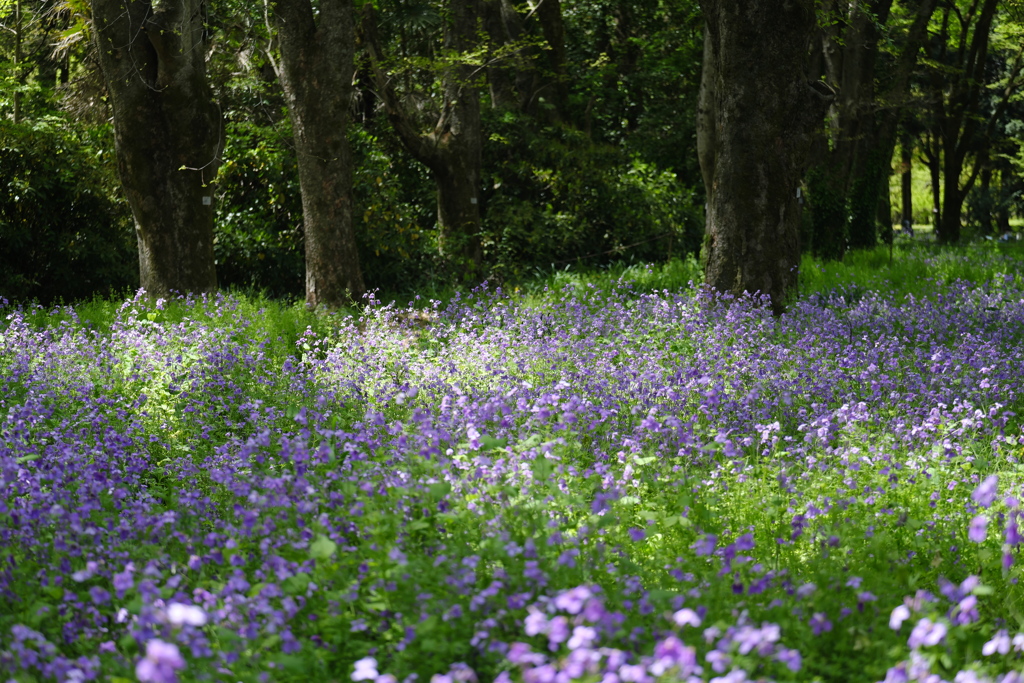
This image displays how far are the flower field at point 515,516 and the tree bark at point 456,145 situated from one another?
23.1 ft

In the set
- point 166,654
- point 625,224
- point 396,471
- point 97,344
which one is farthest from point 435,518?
point 625,224

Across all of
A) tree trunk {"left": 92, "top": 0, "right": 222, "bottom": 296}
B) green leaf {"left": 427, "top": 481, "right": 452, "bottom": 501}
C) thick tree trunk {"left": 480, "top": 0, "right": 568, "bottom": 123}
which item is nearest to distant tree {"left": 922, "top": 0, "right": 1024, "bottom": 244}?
thick tree trunk {"left": 480, "top": 0, "right": 568, "bottom": 123}

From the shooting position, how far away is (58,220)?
546 inches

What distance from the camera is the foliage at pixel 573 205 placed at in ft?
52.9

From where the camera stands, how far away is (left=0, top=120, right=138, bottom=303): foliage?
1337cm

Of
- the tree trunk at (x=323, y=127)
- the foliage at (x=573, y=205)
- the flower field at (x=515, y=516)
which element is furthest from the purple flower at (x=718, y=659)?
the foliage at (x=573, y=205)

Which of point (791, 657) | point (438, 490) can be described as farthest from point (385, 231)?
point (791, 657)

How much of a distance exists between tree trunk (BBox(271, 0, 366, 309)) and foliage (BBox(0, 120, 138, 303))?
453 centimetres

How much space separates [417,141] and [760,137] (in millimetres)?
6591

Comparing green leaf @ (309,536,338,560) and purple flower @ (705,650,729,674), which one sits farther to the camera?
green leaf @ (309,536,338,560)

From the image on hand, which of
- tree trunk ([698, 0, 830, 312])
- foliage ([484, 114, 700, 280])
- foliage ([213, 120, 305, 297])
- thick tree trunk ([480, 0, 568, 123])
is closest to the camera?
tree trunk ([698, 0, 830, 312])

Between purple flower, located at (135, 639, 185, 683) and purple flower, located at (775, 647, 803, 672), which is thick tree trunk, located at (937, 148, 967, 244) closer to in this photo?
purple flower, located at (775, 647, 803, 672)

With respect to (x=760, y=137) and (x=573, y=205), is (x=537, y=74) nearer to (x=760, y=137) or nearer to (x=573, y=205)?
(x=573, y=205)

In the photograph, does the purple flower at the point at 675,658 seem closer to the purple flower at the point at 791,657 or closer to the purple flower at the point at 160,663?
the purple flower at the point at 791,657
